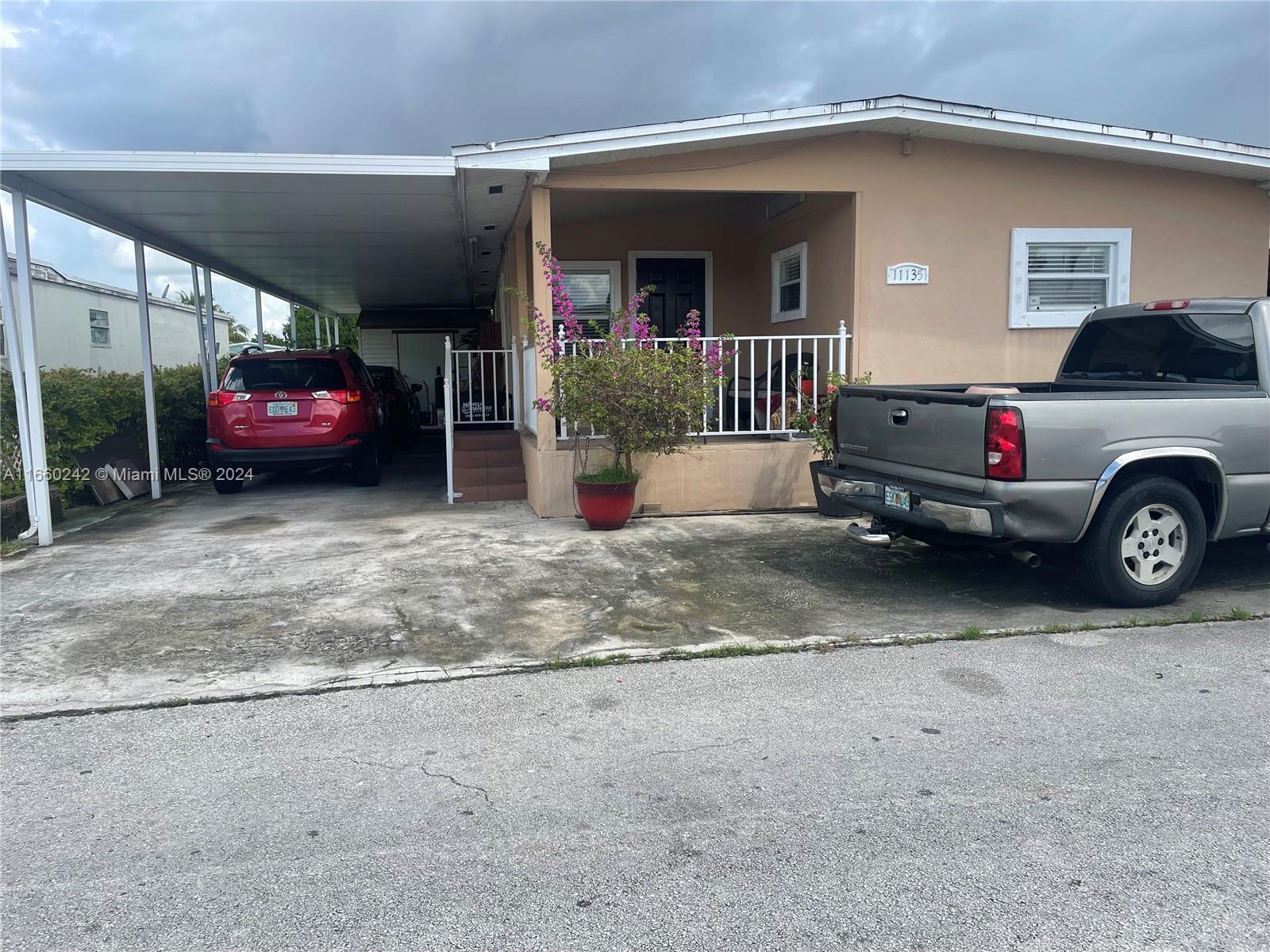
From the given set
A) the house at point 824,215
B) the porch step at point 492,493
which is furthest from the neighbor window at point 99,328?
the porch step at point 492,493

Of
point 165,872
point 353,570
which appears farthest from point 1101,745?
point 353,570

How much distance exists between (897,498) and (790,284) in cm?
569

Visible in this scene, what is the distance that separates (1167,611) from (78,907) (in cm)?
580

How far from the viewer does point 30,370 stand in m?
8.02

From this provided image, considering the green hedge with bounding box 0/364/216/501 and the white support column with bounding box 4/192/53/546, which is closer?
the white support column with bounding box 4/192/53/546

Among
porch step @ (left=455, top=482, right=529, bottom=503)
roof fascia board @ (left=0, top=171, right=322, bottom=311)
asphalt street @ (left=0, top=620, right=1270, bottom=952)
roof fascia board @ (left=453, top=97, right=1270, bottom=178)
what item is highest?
roof fascia board @ (left=453, top=97, right=1270, bottom=178)

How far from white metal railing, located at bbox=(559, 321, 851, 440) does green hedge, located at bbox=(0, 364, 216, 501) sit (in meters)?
5.11

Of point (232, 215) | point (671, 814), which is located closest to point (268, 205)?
point (232, 215)

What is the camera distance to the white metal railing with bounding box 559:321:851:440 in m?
8.80

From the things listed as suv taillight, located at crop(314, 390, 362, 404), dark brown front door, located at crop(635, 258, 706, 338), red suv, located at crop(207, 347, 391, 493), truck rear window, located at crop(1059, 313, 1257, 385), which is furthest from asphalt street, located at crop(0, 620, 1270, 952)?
dark brown front door, located at crop(635, 258, 706, 338)

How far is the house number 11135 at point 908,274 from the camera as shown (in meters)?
9.28

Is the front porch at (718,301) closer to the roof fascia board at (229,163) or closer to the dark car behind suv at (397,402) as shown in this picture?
the roof fascia board at (229,163)

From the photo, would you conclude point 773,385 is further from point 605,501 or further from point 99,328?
point 99,328

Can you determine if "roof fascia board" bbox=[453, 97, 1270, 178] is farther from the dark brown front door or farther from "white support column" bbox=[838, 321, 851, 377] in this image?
the dark brown front door
